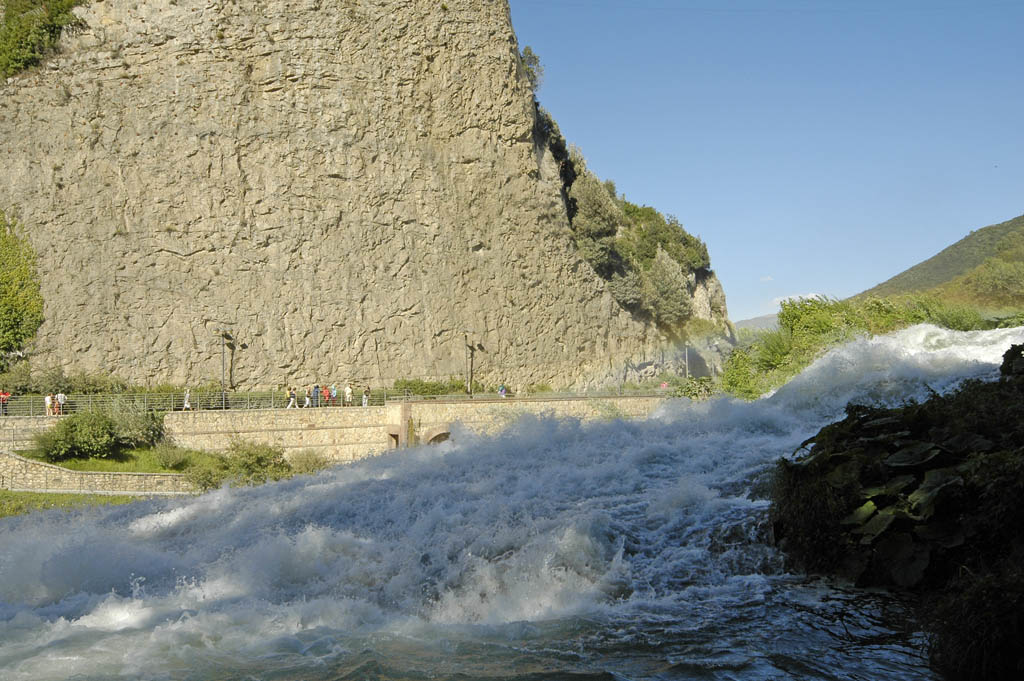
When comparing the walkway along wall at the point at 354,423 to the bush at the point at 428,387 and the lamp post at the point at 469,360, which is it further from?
the lamp post at the point at 469,360

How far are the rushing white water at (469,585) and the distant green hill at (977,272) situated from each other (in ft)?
97.5

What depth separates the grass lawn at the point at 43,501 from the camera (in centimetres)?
2269

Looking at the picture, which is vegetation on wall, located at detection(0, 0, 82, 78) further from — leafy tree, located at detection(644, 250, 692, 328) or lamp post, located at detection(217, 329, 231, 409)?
leafy tree, located at detection(644, 250, 692, 328)

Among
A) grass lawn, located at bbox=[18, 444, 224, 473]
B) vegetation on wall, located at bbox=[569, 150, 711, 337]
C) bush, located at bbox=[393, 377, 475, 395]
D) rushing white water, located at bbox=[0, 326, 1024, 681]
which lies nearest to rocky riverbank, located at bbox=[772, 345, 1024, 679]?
rushing white water, located at bbox=[0, 326, 1024, 681]

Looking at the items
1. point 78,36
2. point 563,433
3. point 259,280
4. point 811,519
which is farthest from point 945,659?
point 78,36

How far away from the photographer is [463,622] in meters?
7.39

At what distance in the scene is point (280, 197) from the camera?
37656 millimetres

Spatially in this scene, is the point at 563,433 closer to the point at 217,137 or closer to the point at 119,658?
the point at 119,658

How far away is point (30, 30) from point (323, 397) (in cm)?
2294

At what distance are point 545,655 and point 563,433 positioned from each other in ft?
26.8

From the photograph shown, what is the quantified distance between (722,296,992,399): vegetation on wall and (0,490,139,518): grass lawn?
20.7 metres

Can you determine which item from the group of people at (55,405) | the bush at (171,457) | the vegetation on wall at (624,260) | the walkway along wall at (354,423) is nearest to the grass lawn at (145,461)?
the bush at (171,457)

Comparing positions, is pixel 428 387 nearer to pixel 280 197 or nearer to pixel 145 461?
pixel 280 197

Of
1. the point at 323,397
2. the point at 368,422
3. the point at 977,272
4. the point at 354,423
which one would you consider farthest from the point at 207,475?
the point at 977,272
